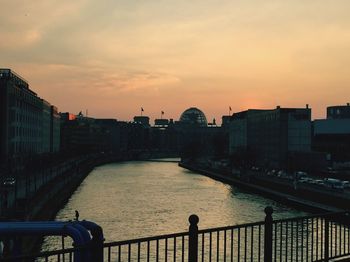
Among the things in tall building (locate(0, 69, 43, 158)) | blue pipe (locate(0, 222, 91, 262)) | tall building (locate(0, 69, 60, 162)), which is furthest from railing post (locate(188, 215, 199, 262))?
tall building (locate(0, 69, 43, 158))

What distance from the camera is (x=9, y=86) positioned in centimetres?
7850

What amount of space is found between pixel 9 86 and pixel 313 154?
2423 inches

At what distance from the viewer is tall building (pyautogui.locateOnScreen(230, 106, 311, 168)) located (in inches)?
4473

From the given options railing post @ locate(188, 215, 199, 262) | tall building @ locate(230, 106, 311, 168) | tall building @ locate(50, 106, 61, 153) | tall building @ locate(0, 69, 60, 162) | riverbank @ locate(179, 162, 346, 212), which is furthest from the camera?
tall building @ locate(50, 106, 61, 153)

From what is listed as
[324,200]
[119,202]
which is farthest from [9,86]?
[324,200]

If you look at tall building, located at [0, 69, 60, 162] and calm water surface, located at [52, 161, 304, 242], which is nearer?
calm water surface, located at [52, 161, 304, 242]

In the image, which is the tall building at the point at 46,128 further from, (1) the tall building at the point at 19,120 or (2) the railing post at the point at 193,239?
(2) the railing post at the point at 193,239

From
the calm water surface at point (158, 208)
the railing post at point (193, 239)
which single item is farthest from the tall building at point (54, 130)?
the railing post at point (193, 239)

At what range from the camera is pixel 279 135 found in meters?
Result: 118

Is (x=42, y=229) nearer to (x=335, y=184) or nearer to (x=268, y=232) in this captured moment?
(x=268, y=232)

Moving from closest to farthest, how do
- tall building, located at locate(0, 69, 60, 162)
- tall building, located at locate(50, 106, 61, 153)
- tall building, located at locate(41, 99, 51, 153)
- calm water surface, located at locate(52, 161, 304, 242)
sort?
calm water surface, located at locate(52, 161, 304, 242) < tall building, located at locate(0, 69, 60, 162) < tall building, located at locate(41, 99, 51, 153) < tall building, located at locate(50, 106, 61, 153)

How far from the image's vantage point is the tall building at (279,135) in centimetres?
11362

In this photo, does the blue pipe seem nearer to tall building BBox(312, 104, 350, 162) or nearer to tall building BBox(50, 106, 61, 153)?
tall building BBox(312, 104, 350, 162)

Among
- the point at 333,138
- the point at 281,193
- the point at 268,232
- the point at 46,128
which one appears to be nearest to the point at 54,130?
the point at 46,128
